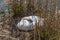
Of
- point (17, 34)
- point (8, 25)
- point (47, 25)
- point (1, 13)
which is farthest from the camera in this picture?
point (1, 13)

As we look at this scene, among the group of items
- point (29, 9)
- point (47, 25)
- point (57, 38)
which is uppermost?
point (29, 9)

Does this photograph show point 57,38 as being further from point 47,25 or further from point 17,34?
point 17,34

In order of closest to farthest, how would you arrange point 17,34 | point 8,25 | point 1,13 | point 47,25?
point 47,25 < point 17,34 < point 8,25 < point 1,13

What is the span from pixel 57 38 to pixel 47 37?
0.11m

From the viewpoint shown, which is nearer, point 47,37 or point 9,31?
point 47,37

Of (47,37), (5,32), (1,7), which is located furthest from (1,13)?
(47,37)

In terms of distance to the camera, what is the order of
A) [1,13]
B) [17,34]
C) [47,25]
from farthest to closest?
[1,13] → [17,34] → [47,25]

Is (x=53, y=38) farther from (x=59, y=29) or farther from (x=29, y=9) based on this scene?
(x=29, y=9)

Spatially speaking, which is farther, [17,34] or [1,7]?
[1,7]

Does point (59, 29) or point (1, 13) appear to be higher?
point (1, 13)

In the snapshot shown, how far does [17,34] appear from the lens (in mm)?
2301

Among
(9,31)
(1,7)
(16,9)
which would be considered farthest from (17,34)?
(1,7)

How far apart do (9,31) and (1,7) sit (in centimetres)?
50

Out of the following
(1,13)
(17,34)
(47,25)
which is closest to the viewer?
(47,25)
